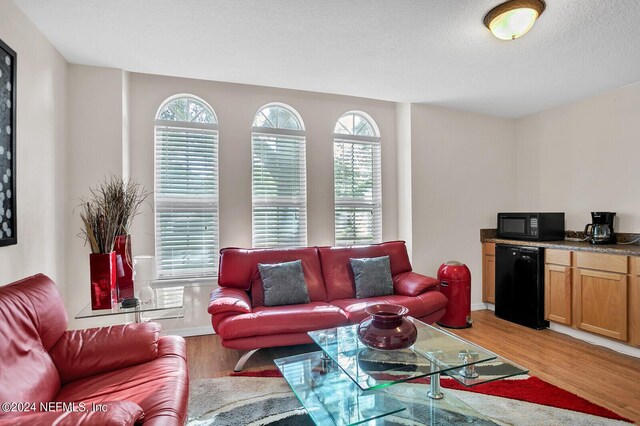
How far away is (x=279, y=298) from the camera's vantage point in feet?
10.0

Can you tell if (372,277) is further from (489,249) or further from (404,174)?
(489,249)

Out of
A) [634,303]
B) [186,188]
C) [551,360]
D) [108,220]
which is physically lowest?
[551,360]

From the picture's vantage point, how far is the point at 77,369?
1718 millimetres

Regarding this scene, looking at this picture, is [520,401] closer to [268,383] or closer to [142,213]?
[268,383]

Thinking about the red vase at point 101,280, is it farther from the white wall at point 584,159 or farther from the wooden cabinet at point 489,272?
the white wall at point 584,159

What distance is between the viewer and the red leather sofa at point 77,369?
1216 mm

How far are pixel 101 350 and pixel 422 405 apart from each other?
1.82 m

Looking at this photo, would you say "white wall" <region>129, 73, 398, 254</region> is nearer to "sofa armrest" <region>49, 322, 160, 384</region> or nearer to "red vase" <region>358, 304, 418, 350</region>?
"sofa armrest" <region>49, 322, 160, 384</region>

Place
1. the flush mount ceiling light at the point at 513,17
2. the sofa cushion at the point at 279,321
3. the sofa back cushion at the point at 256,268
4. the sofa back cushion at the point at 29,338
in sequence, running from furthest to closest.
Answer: the sofa back cushion at the point at 256,268
the sofa cushion at the point at 279,321
the flush mount ceiling light at the point at 513,17
the sofa back cushion at the point at 29,338

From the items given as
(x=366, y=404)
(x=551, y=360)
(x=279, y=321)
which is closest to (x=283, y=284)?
(x=279, y=321)

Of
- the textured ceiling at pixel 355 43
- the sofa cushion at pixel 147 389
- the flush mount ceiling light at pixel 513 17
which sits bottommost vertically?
the sofa cushion at pixel 147 389

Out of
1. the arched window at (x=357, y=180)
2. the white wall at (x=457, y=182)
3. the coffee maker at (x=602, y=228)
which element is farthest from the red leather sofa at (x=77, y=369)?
the coffee maker at (x=602, y=228)

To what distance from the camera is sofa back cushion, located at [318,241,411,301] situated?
11.3 feet

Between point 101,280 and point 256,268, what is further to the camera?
point 256,268
